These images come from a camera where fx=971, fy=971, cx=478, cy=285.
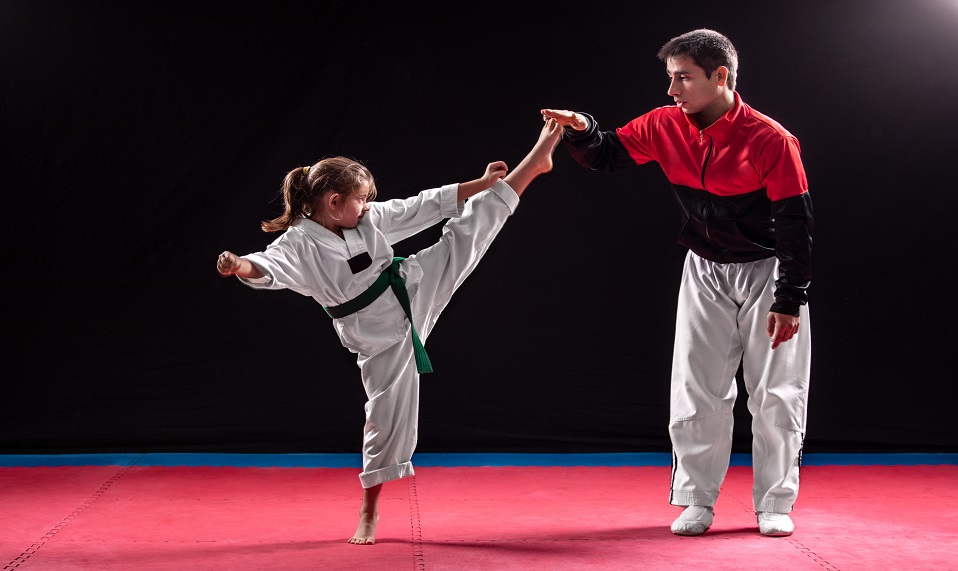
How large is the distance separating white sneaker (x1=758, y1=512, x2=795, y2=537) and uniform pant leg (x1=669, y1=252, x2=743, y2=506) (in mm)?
149

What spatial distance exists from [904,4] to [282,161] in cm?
268

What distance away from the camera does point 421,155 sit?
4.03m

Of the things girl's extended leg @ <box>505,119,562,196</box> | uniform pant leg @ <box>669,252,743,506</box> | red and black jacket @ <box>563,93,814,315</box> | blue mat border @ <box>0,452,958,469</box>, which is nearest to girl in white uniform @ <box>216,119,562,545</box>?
girl's extended leg @ <box>505,119,562,196</box>

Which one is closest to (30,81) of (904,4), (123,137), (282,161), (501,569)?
(123,137)

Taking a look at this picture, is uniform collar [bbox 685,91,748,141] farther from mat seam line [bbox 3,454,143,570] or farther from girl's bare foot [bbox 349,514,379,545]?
mat seam line [bbox 3,454,143,570]

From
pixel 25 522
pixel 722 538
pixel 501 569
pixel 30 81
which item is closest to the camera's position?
pixel 501 569

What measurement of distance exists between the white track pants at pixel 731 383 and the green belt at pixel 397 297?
762 mm

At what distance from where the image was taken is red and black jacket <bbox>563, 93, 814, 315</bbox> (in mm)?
2561

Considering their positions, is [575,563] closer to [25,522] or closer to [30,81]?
[25,522]

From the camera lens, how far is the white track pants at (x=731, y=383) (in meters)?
2.71

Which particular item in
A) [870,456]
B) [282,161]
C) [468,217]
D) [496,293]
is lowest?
[870,456]

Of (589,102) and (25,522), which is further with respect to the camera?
(589,102)

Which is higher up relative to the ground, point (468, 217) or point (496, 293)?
point (468, 217)

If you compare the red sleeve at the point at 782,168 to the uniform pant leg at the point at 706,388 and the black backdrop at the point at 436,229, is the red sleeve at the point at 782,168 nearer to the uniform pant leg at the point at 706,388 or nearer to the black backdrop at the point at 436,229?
the uniform pant leg at the point at 706,388
